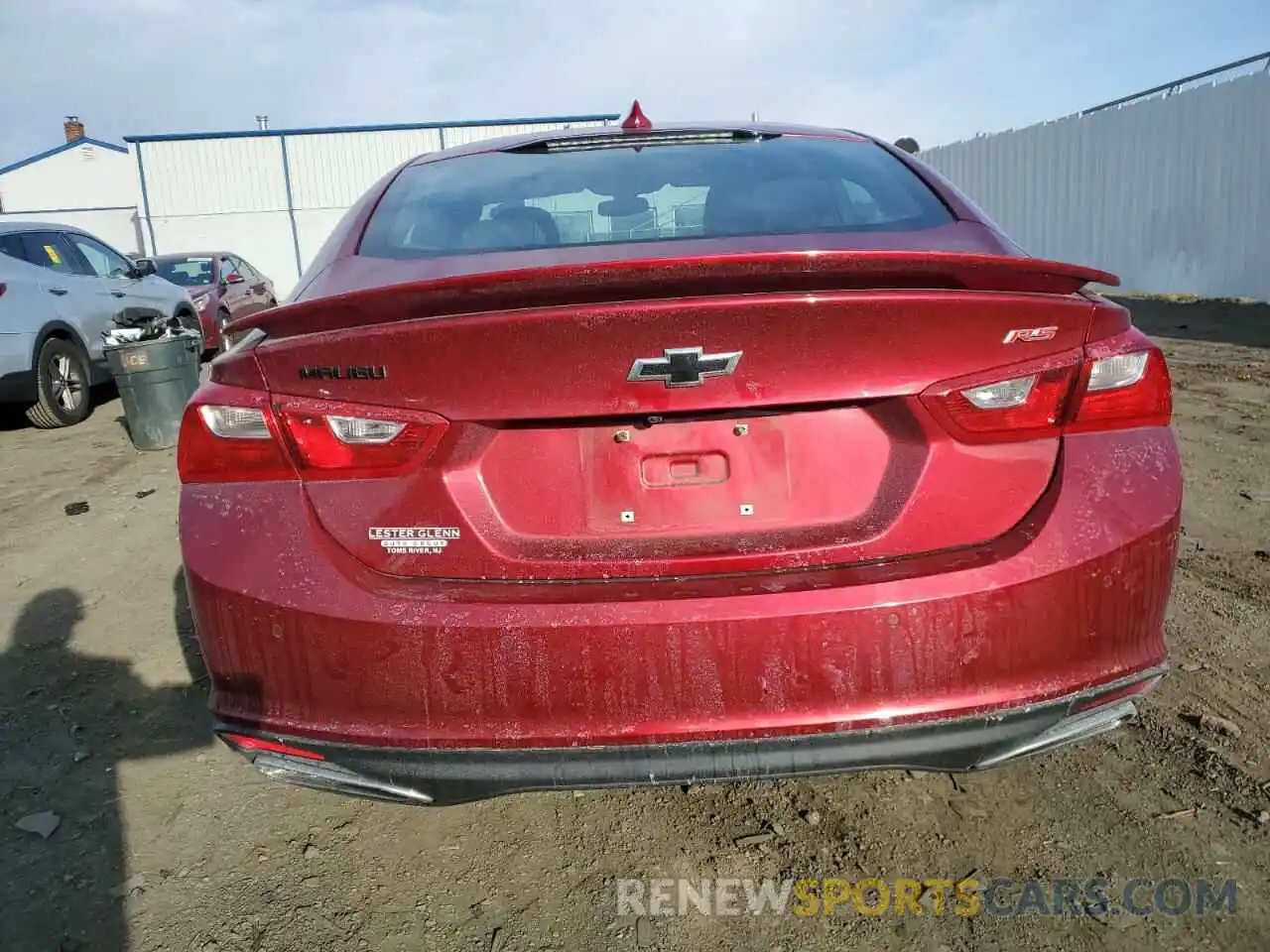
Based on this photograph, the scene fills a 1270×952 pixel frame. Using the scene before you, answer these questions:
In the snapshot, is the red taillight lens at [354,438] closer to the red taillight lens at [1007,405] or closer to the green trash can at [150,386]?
the red taillight lens at [1007,405]

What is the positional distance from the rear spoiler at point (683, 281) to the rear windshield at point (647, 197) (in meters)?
0.37

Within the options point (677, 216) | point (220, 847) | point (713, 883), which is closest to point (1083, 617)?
point (713, 883)

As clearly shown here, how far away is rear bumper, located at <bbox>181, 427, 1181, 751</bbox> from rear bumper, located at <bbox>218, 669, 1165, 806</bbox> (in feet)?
0.06

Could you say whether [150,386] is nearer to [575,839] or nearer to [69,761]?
[69,761]

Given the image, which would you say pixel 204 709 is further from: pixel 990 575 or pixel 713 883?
pixel 990 575

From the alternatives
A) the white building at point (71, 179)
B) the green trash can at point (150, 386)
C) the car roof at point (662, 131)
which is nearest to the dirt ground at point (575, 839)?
the car roof at point (662, 131)

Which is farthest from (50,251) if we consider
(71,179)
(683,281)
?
(71,179)

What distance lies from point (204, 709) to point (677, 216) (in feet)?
7.02

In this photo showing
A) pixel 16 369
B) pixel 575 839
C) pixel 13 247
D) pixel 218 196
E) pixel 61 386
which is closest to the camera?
pixel 575 839

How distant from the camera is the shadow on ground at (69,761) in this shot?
2.01 metres

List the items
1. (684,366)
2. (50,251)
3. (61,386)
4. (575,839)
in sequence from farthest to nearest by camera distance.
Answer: (50,251) < (61,386) < (575,839) < (684,366)

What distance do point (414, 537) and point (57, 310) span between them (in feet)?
24.6

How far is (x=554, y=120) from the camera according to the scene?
25500 millimetres

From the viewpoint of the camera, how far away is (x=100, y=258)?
8.73 meters
